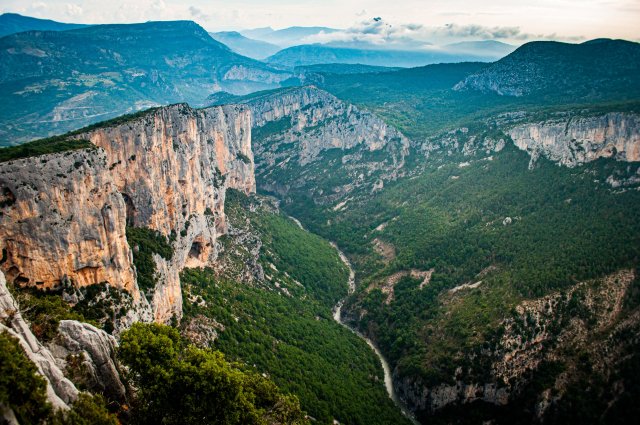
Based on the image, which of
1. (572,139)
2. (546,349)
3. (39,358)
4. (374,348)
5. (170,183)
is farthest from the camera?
(572,139)

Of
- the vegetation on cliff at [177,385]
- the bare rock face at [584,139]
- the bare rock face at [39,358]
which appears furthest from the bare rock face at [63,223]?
the bare rock face at [584,139]

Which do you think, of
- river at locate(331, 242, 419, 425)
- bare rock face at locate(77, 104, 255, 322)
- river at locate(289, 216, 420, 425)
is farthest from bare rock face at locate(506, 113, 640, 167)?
bare rock face at locate(77, 104, 255, 322)

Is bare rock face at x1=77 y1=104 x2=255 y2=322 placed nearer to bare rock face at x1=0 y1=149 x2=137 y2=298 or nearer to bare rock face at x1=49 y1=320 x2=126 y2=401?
bare rock face at x1=0 y1=149 x2=137 y2=298

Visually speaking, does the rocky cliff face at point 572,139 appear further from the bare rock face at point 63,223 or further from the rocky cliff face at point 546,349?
the bare rock face at point 63,223

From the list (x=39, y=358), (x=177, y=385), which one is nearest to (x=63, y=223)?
(x=177, y=385)

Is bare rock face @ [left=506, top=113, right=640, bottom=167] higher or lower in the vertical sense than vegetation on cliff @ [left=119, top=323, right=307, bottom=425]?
higher

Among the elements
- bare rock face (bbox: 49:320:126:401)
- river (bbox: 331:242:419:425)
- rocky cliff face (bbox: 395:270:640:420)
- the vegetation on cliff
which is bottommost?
river (bbox: 331:242:419:425)

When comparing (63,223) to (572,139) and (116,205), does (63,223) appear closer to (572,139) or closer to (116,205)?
(116,205)
